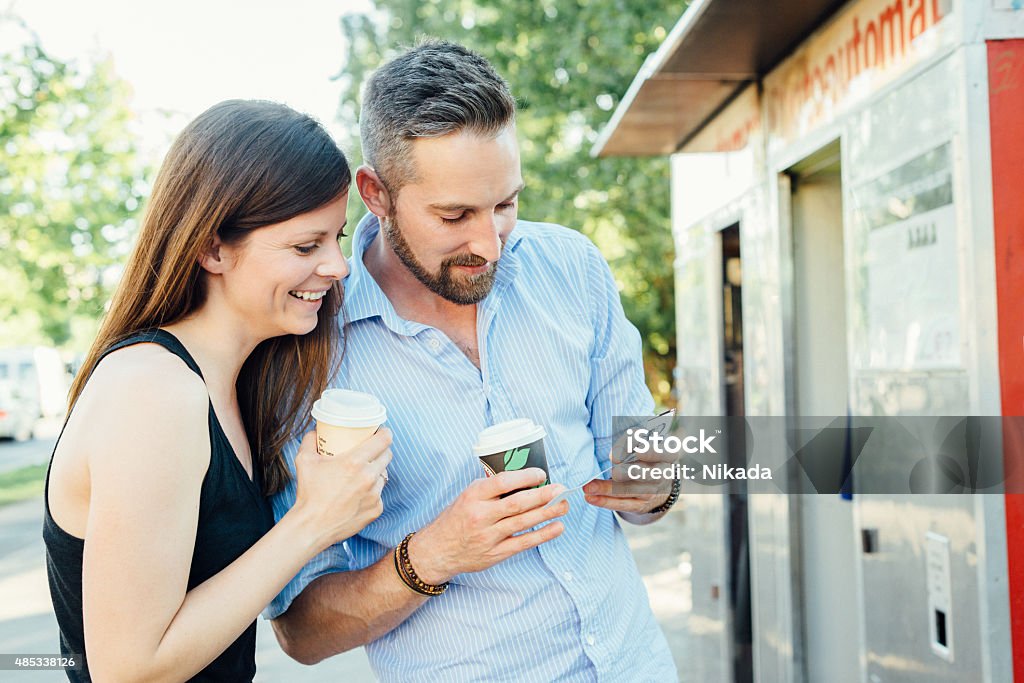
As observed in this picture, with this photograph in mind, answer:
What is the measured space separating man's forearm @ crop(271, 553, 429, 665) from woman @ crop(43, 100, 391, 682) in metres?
0.15

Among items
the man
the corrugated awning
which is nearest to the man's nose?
the man

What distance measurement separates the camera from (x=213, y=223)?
5.34 feet

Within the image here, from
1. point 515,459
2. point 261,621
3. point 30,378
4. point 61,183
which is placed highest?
point 61,183

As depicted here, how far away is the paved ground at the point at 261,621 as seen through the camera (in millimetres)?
5406

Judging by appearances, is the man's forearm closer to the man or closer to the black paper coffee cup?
the man

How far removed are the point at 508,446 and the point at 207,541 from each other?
545 mm

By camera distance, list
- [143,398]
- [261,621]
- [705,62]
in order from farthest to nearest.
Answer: [261,621] < [705,62] < [143,398]

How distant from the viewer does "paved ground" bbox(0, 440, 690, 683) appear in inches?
213

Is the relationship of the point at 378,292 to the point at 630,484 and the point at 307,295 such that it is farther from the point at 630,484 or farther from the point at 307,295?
the point at 630,484

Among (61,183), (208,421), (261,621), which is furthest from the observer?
(61,183)

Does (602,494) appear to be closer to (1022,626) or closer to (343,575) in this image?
(343,575)

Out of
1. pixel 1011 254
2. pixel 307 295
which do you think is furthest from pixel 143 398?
pixel 1011 254

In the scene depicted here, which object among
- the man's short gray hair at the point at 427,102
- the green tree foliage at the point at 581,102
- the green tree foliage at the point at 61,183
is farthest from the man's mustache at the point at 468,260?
the green tree foliage at the point at 61,183

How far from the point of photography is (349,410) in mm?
1656
